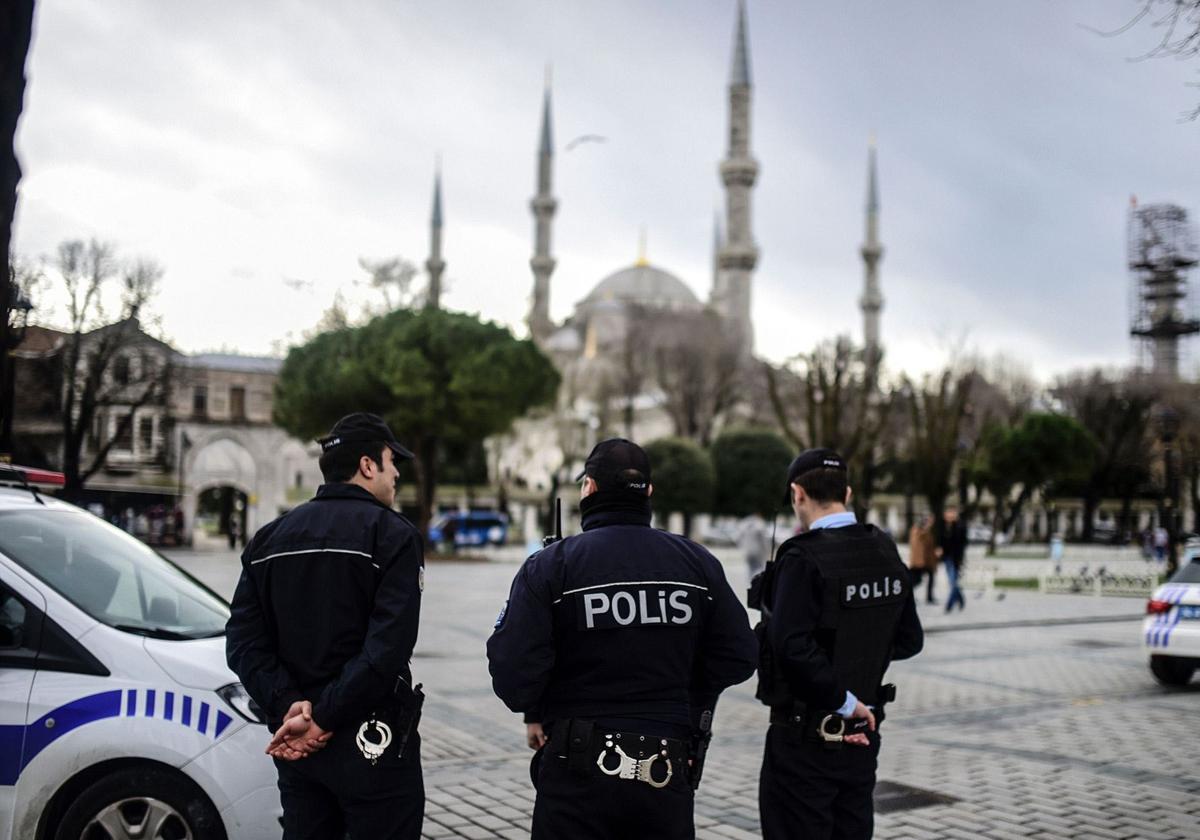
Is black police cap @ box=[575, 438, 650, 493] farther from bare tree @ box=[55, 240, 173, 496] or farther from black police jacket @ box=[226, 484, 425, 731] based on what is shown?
bare tree @ box=[55, 240, 173, 496]

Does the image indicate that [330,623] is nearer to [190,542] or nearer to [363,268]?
[190,542]

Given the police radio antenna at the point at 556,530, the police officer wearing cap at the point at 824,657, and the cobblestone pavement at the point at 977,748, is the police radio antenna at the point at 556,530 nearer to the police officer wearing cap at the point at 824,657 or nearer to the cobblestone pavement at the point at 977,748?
the police officer wearing cap at the point at 824,657

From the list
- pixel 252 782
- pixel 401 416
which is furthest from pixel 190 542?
pixel 252 782

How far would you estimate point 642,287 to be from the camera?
102438mm

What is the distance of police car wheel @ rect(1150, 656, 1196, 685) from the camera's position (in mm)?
11156

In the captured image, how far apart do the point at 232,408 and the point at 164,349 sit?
64.0ft

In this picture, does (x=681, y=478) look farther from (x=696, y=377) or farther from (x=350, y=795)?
(x=350, y=795)

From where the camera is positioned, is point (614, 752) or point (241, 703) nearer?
point (614, 752)

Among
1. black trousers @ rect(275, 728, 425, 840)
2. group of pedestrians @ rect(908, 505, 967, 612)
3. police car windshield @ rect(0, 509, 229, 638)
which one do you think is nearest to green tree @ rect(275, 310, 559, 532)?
group of pedestrians @ rect(908, 505, 967, 612)

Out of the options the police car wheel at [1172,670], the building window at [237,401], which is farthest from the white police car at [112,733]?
the building window at [237,401]

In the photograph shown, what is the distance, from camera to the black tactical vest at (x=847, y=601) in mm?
4137

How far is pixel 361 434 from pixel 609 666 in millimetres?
1234

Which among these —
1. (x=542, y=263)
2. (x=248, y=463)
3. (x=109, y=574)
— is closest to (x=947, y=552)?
(x=109, y=574)

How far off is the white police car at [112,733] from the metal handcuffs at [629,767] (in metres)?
1.72
